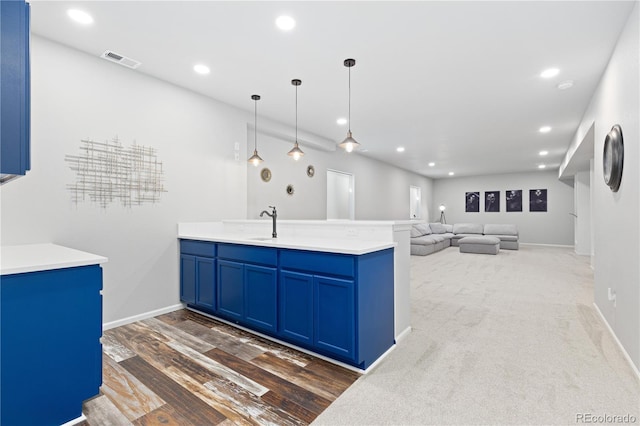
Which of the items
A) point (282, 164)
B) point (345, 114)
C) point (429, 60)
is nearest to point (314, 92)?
point (345, 114)

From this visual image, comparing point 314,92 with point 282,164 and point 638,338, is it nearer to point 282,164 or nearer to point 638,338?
point 282,164

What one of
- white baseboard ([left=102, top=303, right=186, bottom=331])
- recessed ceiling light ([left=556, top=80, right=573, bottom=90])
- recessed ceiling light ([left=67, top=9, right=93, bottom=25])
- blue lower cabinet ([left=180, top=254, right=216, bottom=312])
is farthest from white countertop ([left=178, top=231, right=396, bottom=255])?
recessed ceiling light ([left=556, top=80, right=573, bottom=90])

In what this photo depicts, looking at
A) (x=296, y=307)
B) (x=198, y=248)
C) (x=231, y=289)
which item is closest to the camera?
(x=296, y=307)

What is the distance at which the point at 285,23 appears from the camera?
2486mm

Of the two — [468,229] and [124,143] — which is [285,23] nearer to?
[124,143]

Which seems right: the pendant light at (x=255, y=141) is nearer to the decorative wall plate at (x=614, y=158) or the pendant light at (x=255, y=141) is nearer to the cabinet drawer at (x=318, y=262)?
the cabinet drawer at (x=318, y=262)

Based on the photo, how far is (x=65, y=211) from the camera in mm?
2779

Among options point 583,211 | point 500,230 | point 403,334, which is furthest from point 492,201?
point 403,334

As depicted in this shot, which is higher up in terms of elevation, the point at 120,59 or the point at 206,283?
the point at 120,59

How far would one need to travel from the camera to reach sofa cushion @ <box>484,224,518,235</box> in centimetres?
973

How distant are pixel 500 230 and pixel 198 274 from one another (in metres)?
9.67

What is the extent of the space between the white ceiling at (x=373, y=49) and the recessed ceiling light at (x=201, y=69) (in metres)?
0.06

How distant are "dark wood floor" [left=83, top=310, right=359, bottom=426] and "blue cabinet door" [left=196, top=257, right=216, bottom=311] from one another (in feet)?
1.33

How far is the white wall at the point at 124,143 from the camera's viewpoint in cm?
264
